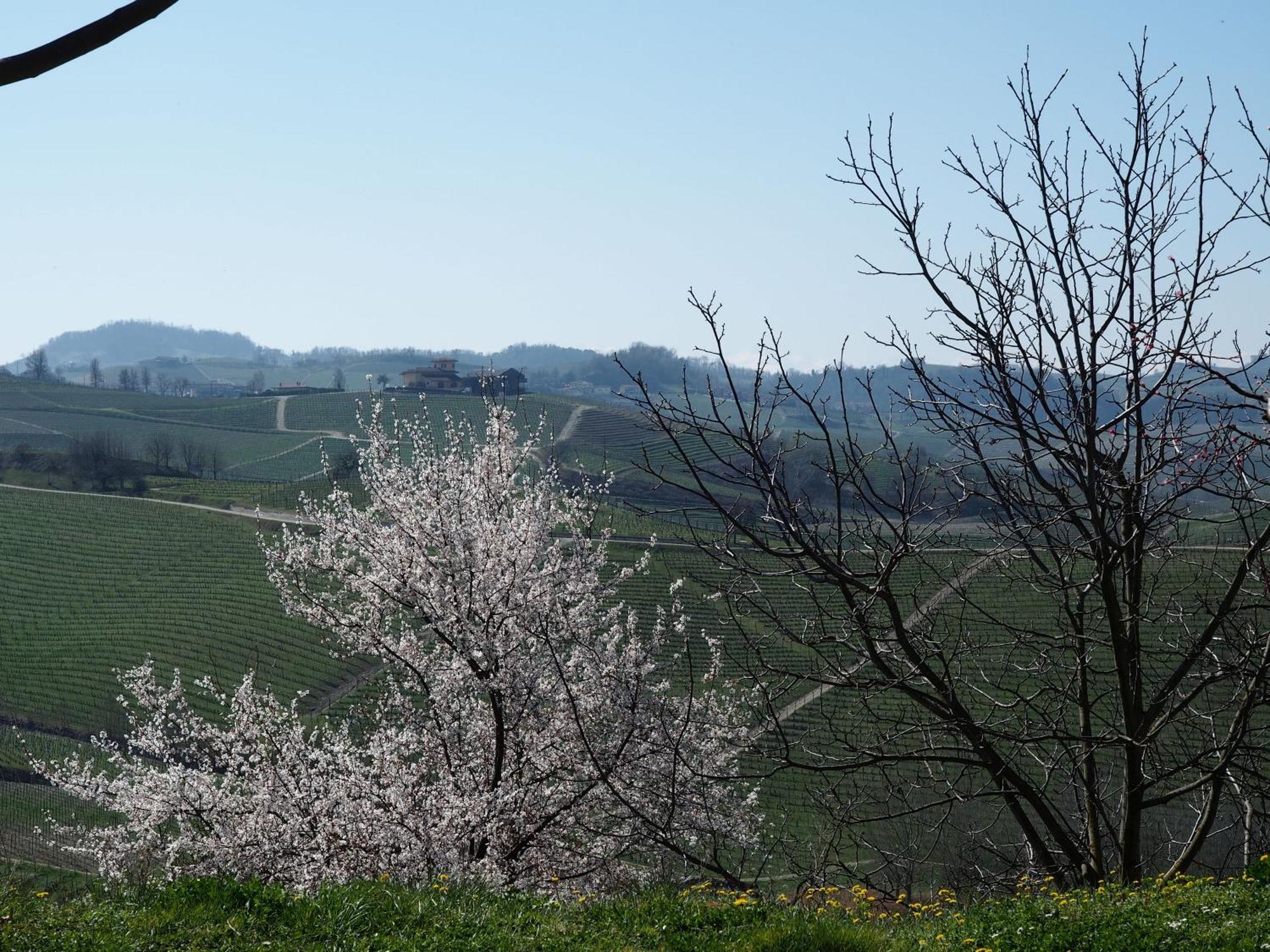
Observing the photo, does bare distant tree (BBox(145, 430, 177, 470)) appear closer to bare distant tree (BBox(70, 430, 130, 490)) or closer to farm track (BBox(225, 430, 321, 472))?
bare distant tree (BBox(70, 430, 130, 490))

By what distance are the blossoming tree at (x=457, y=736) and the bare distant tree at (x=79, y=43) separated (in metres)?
6.21

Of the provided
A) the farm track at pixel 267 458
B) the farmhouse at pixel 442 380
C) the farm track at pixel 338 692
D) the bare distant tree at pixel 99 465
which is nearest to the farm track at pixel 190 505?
the bare distant tree at pixel 99 465

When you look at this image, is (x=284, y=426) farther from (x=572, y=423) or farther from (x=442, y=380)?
(x=572, y=423)

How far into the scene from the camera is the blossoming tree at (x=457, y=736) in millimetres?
8859

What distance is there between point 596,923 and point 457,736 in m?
5.21

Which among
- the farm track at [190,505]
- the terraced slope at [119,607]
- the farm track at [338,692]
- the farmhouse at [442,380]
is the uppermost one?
the farmhouse at [442,380]

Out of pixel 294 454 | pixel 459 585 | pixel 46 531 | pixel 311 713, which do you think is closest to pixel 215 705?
pixel 311 713

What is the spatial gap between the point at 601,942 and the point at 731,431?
2.20 metres

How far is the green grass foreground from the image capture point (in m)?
4.16

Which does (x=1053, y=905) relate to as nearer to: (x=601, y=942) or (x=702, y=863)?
(x=702, y=863)

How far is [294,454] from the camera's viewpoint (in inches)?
3696

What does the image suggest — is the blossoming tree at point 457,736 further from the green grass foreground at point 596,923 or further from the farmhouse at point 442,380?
the farmhouse at point 442,380

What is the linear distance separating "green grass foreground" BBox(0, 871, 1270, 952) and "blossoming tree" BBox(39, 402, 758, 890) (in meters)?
3.16

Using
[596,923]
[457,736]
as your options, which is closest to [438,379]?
[457,736]
